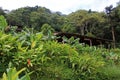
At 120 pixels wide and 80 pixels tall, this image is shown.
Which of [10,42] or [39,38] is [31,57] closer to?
[10,42]

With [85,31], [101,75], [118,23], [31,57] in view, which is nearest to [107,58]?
[101,75]

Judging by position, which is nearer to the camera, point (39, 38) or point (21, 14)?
point (39, 38)

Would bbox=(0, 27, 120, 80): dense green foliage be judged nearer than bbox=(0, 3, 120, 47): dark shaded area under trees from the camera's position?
Yes

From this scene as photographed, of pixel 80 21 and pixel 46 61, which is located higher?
pixel 46 61

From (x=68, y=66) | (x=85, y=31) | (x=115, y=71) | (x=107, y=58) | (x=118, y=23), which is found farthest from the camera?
(x=85, y=31)

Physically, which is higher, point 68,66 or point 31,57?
point 31,57

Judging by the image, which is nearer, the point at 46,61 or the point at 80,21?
the point at 46,61

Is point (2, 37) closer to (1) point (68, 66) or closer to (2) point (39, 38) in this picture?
(2) point (39, 38)

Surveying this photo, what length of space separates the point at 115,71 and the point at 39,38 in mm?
1633

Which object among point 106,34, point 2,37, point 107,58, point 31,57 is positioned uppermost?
point 2,37

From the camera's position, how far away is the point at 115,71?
18.4ft

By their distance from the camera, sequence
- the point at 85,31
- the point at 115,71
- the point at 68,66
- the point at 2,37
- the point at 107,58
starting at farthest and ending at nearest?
the point at 85,31 → the point at 107,58 → the point at 115,71 → the point at 68,66 → the point at 2,37

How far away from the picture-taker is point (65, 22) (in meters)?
43.2

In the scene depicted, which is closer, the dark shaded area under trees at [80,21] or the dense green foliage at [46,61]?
the dense green foliage at [46,61]
